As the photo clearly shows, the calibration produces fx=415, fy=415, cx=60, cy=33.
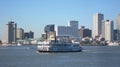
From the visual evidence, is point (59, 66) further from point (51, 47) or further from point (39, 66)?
point (51, 47)

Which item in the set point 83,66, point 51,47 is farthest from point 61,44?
point 83,66

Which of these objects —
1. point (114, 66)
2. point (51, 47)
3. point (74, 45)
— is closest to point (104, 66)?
point (114, 66)

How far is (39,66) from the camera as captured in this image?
85125 millimetres

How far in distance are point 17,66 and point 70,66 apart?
1105 cm

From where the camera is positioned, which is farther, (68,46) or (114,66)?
(68,46)

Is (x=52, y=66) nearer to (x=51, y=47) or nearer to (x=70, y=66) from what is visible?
(x=70, y=66)

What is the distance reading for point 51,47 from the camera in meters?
162

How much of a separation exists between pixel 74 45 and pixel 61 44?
11000 mm

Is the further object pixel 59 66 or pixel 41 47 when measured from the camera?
pixel 41 47

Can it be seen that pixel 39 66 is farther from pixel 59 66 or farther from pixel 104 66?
pixel 104 66

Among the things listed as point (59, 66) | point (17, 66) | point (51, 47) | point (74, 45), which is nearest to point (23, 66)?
point (17, 66)

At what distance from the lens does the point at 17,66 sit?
86500mm

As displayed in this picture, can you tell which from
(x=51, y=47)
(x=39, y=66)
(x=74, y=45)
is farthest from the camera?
(x=74, y=45)

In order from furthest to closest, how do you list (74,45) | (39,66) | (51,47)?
(74,45) → (51,47) → (39,66)
